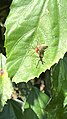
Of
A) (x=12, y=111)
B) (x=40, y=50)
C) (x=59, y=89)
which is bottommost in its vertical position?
(x=12, y=111)

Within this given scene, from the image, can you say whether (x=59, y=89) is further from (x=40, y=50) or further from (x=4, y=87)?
(x=40, y=50)

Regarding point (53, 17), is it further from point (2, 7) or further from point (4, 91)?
point (2, 7)

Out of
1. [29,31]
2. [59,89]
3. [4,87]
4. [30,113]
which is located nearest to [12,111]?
[30,113]

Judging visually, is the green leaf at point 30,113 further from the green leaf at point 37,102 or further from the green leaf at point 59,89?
the green leaf at point 59,89

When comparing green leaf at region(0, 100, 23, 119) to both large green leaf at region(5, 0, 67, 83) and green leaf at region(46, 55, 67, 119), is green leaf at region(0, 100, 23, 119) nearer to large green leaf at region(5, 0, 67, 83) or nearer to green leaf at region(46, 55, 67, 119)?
green leaf at region(46, 55, 67, 119)

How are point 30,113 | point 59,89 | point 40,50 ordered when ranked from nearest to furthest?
point 40,50
point 59,89
point 30,113

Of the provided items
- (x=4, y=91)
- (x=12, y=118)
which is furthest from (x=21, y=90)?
(x=4, y=91)

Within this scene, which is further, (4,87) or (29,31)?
(4,87)
